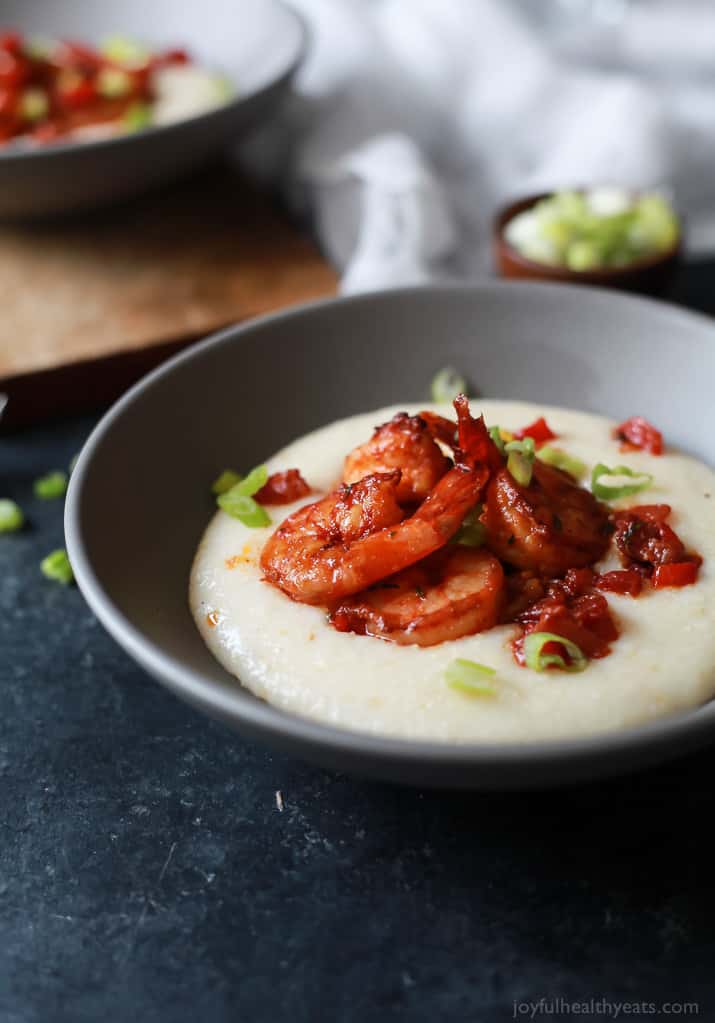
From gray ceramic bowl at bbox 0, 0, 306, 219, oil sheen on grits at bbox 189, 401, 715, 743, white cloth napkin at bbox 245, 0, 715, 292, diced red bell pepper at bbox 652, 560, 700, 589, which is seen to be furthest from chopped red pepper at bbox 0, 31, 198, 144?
diced red bell pepper at bbox 652, 560, 700, 589

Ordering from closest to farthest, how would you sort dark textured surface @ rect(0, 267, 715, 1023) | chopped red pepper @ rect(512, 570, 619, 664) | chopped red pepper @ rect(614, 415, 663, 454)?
1. dark textured surface @ rect(0, 267, 715, 1023)
2. chopped red pepper @ rect(512, 570, 619, 664)
3. chopped red pepper @ rect(614, 415, 663, 454)

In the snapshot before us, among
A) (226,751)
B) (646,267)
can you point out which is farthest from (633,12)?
(226,751)

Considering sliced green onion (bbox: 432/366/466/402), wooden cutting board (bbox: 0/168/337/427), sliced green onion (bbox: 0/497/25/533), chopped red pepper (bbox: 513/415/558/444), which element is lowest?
sliced green onion (bbox: 0/497/25/533)

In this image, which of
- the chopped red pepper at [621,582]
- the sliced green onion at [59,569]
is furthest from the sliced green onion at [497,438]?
the sliced green onion at [59,569]

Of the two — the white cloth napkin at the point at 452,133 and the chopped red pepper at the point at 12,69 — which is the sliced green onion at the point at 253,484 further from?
the chopped red pepper at the point at 12,69

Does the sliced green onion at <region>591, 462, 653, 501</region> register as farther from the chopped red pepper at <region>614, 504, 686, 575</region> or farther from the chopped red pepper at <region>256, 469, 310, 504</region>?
the chopped red pepper at <region>256, 469, 310, 504</region>

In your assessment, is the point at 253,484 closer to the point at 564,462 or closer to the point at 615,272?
the point at 564,462

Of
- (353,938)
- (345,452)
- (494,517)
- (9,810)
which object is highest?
(494,517)

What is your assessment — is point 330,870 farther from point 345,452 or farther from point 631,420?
point 631,420
